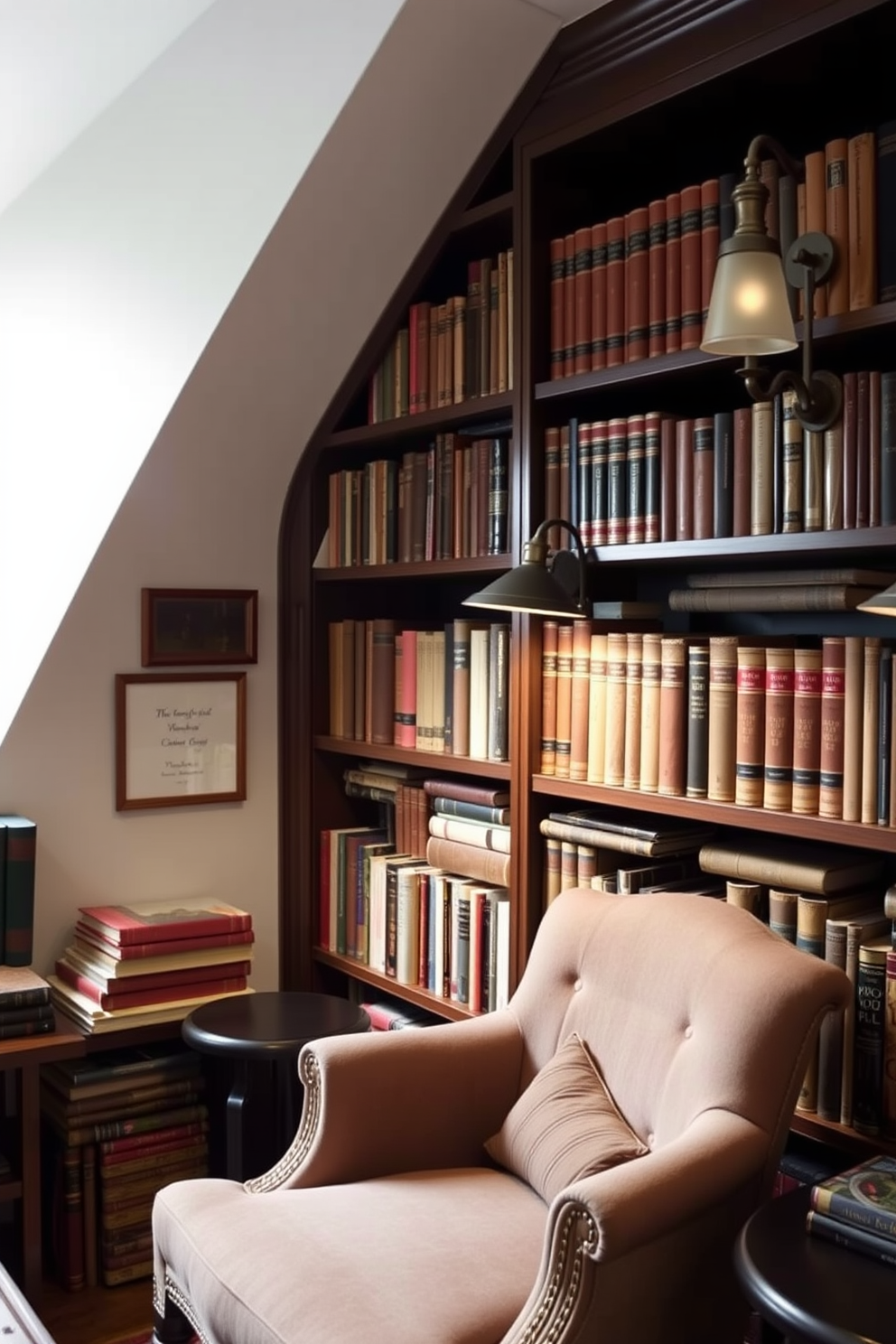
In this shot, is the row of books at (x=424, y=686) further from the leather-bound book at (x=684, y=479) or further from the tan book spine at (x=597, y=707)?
the leather-bound book at (x=684, y=479)

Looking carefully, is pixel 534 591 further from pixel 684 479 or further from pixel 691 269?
pixel 691 269

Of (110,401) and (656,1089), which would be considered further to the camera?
(110,401)

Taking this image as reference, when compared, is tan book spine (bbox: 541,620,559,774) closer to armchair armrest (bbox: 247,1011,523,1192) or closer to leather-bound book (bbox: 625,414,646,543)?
leather-bound book (bbox: 625,414,646,543)

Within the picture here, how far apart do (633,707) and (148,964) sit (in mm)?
1253

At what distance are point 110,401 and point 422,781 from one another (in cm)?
118

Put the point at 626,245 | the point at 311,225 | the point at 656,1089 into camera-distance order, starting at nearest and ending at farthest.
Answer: the point at 656,1089, the point at 626,245, the point at 311,225

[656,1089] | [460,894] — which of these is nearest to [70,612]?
[460,894]

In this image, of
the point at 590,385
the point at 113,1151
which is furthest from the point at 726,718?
the point at 113,1151

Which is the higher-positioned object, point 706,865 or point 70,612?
point 70,612

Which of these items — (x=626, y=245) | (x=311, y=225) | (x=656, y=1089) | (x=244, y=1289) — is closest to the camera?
(x=244, y=1289)

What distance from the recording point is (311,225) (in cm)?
258

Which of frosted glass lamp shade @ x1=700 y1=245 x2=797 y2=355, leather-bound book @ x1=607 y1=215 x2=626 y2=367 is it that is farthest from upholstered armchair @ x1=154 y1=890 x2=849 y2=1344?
leather-bound book @ x1=607 y1=215 x2=626 y2=367

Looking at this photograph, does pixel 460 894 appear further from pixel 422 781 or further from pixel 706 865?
pixel 706 865

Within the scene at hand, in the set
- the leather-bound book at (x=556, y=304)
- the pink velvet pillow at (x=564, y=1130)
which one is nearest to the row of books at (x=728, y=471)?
the leather-bound book at (x=556, y=304)
